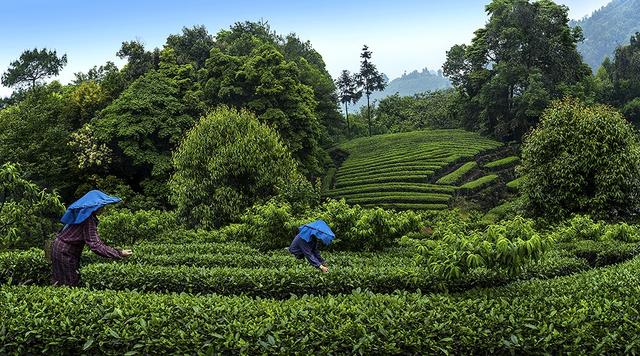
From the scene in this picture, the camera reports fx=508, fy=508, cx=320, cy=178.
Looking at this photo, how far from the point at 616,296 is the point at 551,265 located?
2.86 m

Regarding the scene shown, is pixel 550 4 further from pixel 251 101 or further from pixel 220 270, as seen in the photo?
pixel 220 270

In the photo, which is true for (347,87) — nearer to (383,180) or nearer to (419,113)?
(419,113)

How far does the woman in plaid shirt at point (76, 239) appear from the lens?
6.78m

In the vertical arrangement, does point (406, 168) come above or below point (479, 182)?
above

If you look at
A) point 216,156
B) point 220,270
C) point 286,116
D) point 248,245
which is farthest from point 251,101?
point 220,270

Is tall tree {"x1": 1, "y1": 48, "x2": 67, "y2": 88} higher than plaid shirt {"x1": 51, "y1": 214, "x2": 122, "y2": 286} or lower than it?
higher

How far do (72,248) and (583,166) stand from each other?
15.1 meters

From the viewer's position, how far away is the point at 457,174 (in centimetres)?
3116

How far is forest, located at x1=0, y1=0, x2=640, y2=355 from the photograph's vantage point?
5.09 m

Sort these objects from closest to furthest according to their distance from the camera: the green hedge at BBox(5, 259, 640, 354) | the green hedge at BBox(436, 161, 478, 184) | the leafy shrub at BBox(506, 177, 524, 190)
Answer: the green hedge at BBox(5, 259, 640, 354) < the leafy shrub at BBox(506, 177, 524, 190) < the green hedge at BBox(436, 161, 478, 184)

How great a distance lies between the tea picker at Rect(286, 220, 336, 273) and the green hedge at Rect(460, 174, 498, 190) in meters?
23.0

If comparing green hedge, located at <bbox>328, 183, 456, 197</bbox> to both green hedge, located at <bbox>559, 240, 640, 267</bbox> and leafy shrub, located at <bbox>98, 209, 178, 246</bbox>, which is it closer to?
leafy shrub, located at <bbox>98, 209, 178, 246</bbox>

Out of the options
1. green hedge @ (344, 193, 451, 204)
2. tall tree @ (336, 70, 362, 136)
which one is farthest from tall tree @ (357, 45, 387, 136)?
green hedge @ (344, 193, 451, 204)

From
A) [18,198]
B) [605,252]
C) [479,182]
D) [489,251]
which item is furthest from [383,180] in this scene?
[489,251]
